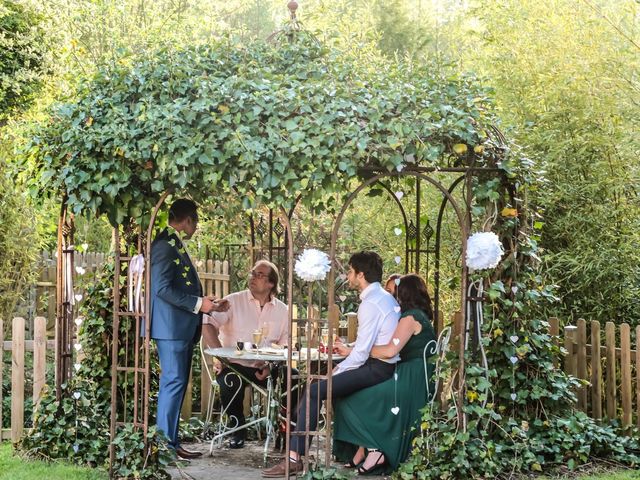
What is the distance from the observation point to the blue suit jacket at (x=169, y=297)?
6.24 m

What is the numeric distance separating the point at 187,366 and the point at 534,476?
2.44m

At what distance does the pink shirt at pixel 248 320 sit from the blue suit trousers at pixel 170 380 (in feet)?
2.86

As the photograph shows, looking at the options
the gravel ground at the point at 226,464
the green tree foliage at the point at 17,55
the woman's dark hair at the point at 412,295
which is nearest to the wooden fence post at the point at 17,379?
the gravel ground at the point at 226,464

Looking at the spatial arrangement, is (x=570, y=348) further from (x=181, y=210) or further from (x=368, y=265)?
(x=181, y=210)

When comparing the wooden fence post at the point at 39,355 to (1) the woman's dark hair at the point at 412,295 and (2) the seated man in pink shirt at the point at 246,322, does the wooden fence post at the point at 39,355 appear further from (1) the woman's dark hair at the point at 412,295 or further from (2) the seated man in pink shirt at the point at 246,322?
(1) the woman's dark hair at the point at 412,295

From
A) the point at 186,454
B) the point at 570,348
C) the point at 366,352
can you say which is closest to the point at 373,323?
the point at 366,352

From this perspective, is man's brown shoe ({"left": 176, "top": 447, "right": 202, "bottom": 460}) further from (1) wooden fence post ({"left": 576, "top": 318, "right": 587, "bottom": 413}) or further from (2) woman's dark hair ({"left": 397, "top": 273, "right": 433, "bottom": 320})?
(1) wooden fence post ({"left": 576, "top": 318, "right": 587, "bottom": 413})

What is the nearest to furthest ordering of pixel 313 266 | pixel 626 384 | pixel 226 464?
pixel 313 266 → pixel 226 464 → pixel 626 384

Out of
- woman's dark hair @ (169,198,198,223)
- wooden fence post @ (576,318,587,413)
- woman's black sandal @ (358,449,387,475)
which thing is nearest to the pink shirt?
woman's dark hair @ (169,198,198,223)

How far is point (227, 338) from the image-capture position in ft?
23.6

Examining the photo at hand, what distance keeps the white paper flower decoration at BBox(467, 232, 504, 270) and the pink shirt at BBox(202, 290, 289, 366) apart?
1996mm

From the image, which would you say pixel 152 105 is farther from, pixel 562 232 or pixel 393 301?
pixel 562 232

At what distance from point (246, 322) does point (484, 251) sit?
231 centimetres

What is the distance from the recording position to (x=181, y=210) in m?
6.39
